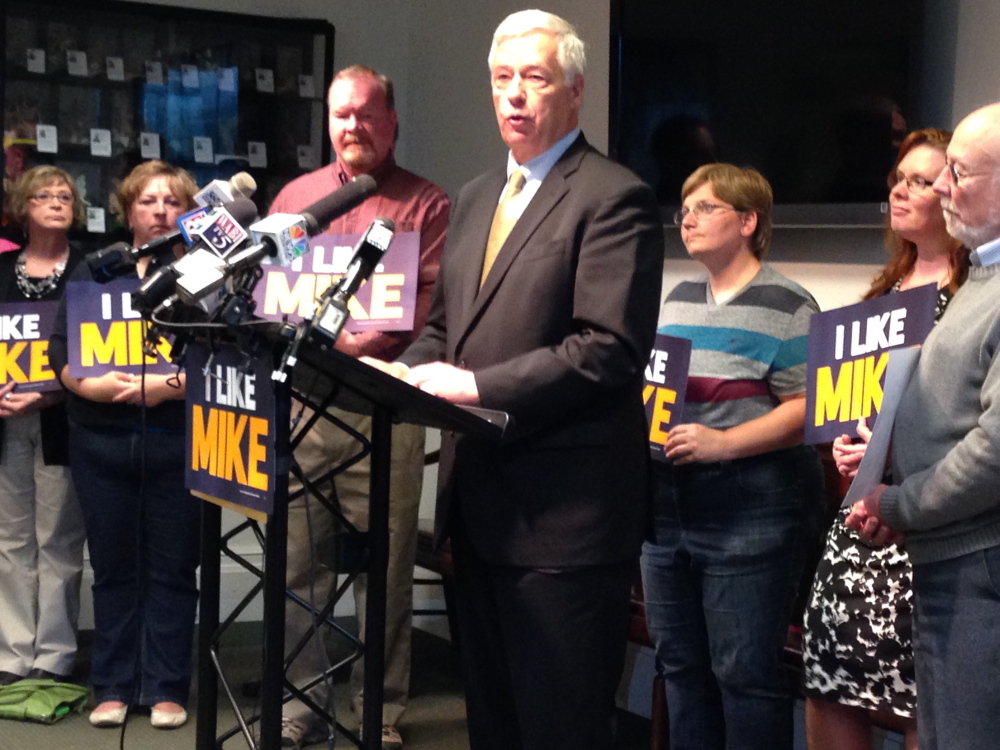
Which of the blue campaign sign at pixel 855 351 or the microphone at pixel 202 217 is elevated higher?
the microphone at pixel 202 217

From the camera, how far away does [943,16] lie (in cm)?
340

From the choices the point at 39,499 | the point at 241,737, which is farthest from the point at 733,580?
the point at 39,499

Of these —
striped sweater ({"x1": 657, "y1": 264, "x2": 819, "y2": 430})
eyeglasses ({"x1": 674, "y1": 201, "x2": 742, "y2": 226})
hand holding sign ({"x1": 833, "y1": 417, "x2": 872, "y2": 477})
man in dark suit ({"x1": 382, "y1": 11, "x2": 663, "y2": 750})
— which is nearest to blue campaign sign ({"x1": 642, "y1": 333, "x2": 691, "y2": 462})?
striped sweater ({"x1": 657, "y1": 264, "x2": 819, "y2": 430})

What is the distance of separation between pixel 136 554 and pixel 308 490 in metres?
2.19

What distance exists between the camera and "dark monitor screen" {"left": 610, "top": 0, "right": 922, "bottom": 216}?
349 centimetres

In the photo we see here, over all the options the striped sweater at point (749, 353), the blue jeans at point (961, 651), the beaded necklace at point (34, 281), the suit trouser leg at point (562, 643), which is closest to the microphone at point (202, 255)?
the suit trouser leg at point (562, 643)

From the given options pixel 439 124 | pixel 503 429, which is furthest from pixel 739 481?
pixel 439 124

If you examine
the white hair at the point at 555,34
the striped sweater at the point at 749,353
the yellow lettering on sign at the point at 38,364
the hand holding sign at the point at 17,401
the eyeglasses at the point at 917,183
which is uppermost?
the white hair at the point at 555,34

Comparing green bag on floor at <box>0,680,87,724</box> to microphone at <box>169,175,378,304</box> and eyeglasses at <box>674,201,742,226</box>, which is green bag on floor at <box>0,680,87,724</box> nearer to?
eyeglasses at <box>674,201,742,226</box>

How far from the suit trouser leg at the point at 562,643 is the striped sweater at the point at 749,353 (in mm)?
871

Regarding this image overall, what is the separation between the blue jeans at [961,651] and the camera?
199 centimetres

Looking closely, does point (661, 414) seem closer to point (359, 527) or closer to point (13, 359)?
point (359, 527)

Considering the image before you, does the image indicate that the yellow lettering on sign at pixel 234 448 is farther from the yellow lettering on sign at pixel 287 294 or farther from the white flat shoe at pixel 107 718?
the white flat shoe at pixel 107 718

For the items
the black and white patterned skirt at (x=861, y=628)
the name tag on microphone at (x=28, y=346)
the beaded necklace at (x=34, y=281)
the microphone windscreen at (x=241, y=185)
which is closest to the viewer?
the microphone windscreen at (x=241, y=185)
